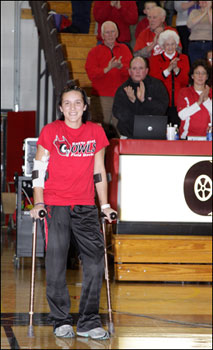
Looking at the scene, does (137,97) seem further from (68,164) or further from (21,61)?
(21,61)

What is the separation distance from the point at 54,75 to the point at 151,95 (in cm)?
261

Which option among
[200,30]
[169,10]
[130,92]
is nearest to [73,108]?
[130,92]

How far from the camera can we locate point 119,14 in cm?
846

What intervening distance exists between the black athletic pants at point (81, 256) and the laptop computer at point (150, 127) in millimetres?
2330

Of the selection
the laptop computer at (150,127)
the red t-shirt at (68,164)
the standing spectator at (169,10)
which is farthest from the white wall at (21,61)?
the red t-shirt at (68,164)

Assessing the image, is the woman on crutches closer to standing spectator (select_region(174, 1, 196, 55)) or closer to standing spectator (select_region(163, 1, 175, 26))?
standing spectator (select_region(174, 1, 196, 55))

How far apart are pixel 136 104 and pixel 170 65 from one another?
85 centimetres

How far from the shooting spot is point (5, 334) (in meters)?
4.14

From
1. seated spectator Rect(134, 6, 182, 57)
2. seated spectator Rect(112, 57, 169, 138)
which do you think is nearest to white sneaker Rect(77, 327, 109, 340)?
seated spectator Rect(112, 57, 169, 138)

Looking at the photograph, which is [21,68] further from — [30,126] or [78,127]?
[78,127]

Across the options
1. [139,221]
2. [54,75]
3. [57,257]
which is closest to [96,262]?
[57,257]

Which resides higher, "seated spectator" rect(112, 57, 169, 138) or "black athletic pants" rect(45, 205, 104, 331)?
"seated spectator" rect(112, 57, 169, 138)

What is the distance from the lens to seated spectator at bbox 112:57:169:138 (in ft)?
22.8

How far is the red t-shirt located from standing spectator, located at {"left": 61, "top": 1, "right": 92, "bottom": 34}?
514 centimetres
